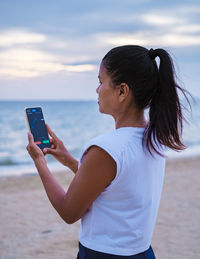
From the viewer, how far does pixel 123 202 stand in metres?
1.43

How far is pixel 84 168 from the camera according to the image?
137 centimetres

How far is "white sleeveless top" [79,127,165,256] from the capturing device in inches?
54.6

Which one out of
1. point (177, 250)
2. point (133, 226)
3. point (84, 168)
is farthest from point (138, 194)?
point (177, 250)

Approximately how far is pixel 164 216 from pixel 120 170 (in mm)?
4865

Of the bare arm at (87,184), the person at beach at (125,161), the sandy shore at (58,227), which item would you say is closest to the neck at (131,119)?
the person at beach at (125,161)

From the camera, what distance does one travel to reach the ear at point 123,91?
148cm

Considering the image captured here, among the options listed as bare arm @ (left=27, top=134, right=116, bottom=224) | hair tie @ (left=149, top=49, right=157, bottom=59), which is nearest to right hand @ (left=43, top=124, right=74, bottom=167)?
bare arm @ (left=27, top=134, right=116, bottom=224)

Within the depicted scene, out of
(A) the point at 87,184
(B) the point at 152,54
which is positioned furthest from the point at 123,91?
(A) the point at 87,184

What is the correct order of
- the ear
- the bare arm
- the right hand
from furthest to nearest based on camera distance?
the right hand → the ear → the bare arm

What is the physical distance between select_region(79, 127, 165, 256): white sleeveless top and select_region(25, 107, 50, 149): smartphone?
587mm

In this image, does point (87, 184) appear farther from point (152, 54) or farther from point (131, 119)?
point (152, 54)

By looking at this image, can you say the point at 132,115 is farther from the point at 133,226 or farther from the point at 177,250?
the point at 177,250

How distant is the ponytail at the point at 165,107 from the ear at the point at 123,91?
0.13 metres

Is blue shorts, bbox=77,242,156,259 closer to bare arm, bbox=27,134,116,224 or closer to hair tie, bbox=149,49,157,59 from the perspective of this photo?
bare arm, bbox=27,134,116,224
